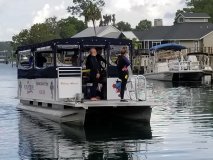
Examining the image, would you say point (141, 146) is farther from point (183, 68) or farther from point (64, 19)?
point (64, 19)

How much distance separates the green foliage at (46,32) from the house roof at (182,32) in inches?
2300

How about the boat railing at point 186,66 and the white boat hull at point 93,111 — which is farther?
the boat railing at point 186,66

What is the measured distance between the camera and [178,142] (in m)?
17.6

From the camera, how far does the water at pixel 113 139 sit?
15766 mm

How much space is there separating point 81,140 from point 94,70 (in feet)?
11.9

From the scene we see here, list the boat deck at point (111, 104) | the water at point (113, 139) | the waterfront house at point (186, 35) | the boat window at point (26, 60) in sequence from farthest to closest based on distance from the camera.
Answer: the waterfront house at point (186, 35) → the boat window at point (26, 60) → the boat deck at point (111, 104) → the water at point (113, 139)

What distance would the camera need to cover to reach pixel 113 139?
18406mm

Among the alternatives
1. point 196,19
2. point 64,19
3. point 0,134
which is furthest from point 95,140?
point 64,19

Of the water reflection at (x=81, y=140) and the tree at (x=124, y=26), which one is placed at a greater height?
the tree at (x=124, y=26)

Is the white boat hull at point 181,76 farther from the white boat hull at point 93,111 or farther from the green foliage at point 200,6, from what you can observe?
the green foliage at point 200,6

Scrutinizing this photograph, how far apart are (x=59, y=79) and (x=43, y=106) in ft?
9.82

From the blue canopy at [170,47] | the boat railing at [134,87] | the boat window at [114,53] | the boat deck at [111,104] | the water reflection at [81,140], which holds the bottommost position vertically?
the water reflection at [81,140]

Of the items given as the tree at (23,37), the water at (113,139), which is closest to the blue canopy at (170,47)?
the water at (113,139)

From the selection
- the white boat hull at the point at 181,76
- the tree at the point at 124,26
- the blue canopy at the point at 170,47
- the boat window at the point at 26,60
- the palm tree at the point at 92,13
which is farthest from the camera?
the tree at the point at 124,26
